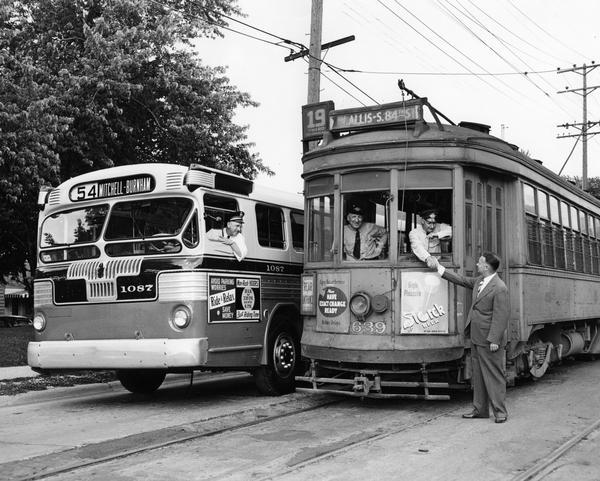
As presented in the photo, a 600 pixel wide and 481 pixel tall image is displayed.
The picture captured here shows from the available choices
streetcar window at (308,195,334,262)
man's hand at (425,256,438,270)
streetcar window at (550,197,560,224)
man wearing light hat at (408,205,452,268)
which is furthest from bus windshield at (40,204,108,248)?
streetcar window at (550,197,560,224)

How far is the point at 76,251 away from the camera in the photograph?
9.96 metres

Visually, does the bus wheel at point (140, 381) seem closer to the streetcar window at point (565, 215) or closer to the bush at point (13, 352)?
the bush at point (13, 352)

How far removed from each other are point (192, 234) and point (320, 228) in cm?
165

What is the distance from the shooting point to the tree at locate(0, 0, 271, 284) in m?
17.9

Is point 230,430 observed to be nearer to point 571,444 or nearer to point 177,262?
point 177,262

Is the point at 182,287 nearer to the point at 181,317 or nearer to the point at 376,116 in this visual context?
the point at 181,317

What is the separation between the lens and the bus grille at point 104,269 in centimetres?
939

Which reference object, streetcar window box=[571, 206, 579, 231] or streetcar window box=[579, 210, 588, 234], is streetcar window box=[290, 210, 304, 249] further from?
streetcar window box=[579, 210, 588, 234]

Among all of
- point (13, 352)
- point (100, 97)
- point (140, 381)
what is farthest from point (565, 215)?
point (100, 97)

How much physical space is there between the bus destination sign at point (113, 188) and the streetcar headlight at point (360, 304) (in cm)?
284

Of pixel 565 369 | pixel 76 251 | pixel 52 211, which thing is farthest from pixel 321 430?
pixel 565 369

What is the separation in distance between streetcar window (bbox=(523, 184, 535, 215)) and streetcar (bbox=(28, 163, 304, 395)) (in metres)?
3.56

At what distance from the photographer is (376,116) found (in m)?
9.70

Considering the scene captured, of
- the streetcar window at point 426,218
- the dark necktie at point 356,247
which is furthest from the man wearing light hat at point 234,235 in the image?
the streetcar window at point 426,218
